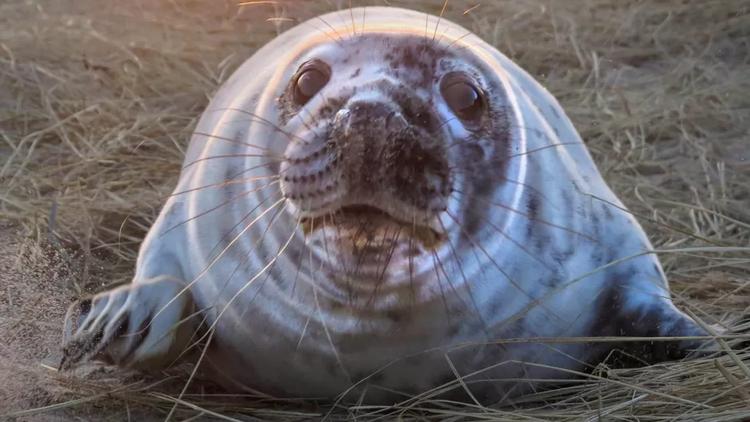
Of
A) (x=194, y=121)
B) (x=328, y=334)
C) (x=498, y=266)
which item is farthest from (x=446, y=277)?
(x=194, y=121)

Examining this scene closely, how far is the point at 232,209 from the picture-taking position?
2.08m

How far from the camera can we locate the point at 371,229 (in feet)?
5.46

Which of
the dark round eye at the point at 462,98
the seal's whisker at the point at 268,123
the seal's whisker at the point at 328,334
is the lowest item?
the seal's whisker at the point at 328,334

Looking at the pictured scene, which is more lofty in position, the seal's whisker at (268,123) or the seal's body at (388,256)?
the seal's whisker at (268,123)

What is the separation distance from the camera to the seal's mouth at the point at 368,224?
1.63m

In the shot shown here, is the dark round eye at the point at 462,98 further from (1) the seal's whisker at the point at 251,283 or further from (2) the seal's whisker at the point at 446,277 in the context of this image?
(1) the seal's whisker at the point at 251,283

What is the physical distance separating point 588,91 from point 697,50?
0.79 meters

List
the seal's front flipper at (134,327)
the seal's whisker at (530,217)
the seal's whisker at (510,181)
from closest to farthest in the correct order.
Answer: the seal's whisker at (510,181) < the seal's whisker at (530,217) < the seal's front flipper at (134,327)

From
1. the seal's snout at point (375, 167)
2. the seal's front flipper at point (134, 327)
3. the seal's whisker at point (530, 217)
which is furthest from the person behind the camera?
the seal's front flipper at point (134, 327)

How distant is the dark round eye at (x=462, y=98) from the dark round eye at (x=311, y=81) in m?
0.23

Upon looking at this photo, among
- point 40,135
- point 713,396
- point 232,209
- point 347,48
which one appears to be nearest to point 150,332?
point 232,209

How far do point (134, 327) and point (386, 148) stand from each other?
0.73 meters

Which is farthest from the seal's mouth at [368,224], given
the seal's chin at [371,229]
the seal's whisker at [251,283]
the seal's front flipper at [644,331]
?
the seal's front flipper at [644,331]

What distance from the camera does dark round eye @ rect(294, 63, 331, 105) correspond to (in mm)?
1920
